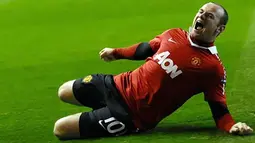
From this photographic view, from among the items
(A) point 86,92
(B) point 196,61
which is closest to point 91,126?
(A) point 86,92

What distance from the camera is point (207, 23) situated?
11.2 feet

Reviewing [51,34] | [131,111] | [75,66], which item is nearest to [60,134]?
[131,111]

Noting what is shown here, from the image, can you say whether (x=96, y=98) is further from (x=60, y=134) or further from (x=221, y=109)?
(x=221, y=109)

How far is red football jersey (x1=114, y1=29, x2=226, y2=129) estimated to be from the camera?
3.46 m

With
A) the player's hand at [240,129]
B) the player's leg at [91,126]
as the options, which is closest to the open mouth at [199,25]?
the player's hand at [240,129]

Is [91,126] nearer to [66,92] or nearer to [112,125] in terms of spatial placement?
[112,125]

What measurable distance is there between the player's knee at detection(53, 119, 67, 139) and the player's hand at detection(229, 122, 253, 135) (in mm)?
1026

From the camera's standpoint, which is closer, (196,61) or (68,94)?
(196,61)

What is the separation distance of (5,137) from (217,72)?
4.70 feet

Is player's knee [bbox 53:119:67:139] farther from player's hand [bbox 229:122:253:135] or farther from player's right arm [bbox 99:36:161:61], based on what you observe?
player's hand [bbox 229:122:253:135]

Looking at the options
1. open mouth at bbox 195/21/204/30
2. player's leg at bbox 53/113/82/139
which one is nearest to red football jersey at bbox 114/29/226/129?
open mouth at bbox 195/21/204/30

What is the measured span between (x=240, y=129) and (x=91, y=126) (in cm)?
91

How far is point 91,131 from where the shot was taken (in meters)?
3.62

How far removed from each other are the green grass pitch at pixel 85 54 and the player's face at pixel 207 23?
1.99 feet
